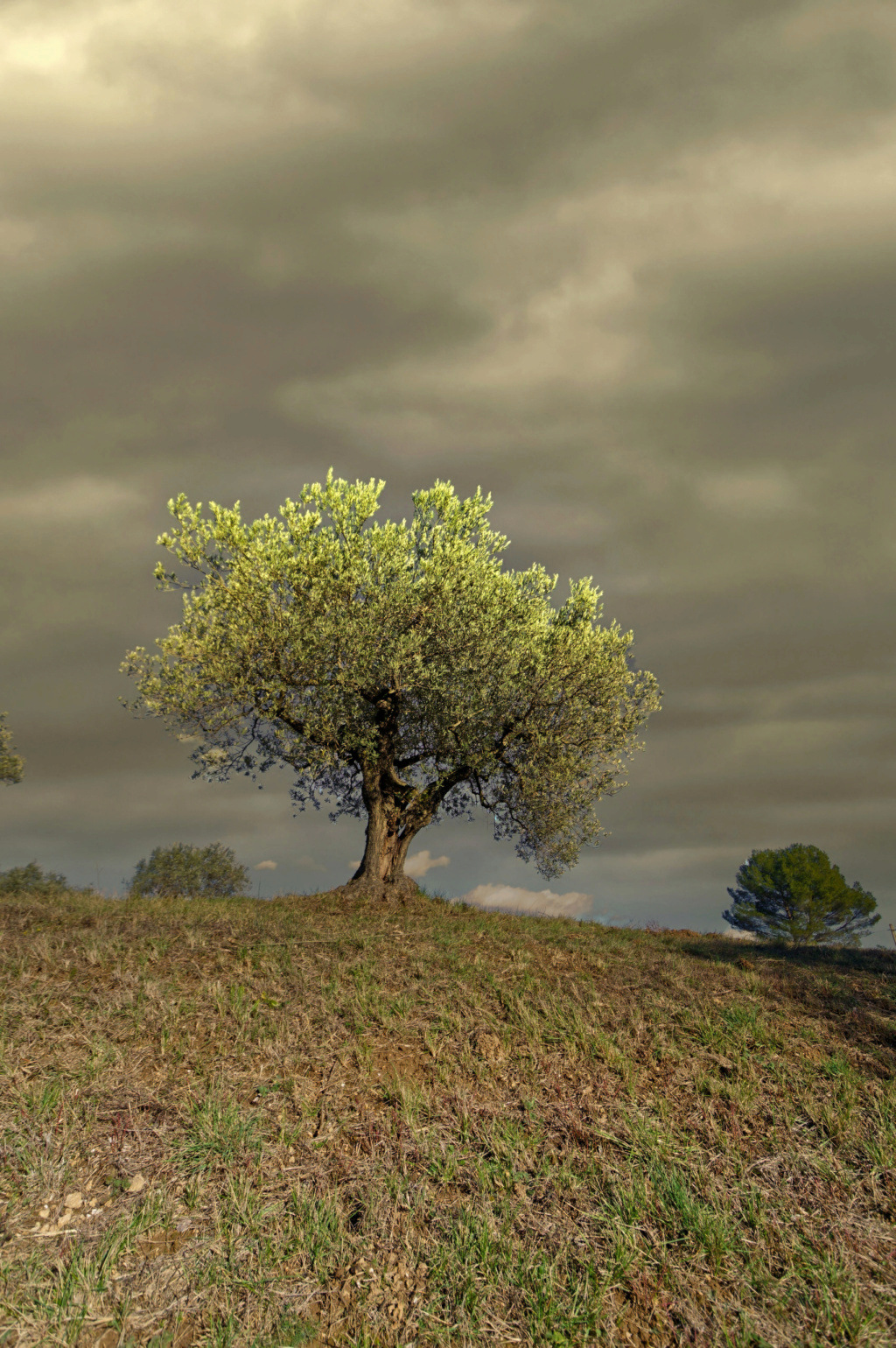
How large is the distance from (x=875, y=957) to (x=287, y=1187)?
20.9 meters

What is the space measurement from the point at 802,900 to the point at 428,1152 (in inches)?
2291

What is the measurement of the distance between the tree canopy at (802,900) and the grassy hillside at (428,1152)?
159 ft

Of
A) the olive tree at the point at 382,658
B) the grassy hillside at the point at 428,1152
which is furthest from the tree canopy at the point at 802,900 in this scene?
the grassy hillside at the point at 428,1152

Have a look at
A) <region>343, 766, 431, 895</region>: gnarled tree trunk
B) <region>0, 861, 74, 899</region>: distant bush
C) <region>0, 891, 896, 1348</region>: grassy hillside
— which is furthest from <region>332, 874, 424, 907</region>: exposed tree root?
<region>0, 861, 74, 899</region>: distant bush

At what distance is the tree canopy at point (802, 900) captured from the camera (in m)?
58.2

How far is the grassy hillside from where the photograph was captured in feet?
22.7

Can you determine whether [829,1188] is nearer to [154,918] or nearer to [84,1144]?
[84,1144]

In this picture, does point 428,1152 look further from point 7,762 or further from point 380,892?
point 7,762

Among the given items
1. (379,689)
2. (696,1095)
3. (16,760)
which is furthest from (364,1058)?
(16,760)

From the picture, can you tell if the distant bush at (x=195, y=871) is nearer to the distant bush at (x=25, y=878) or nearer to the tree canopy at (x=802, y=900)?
the distant bush at (x=25, y=878)

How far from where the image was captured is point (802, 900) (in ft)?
192

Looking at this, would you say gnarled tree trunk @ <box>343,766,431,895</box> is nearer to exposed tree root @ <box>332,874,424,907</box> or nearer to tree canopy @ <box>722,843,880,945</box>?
exposed tree root @ <box>332,874,424,907</box>

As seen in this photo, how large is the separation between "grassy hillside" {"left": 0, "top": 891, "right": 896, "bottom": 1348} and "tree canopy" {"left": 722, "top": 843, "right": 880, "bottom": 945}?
48.5 m

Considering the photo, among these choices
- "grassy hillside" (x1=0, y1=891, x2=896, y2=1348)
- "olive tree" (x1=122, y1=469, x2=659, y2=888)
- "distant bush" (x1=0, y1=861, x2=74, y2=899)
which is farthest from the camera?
"distant bush" (x1=0, y1=861, x2=74, y2=899)
